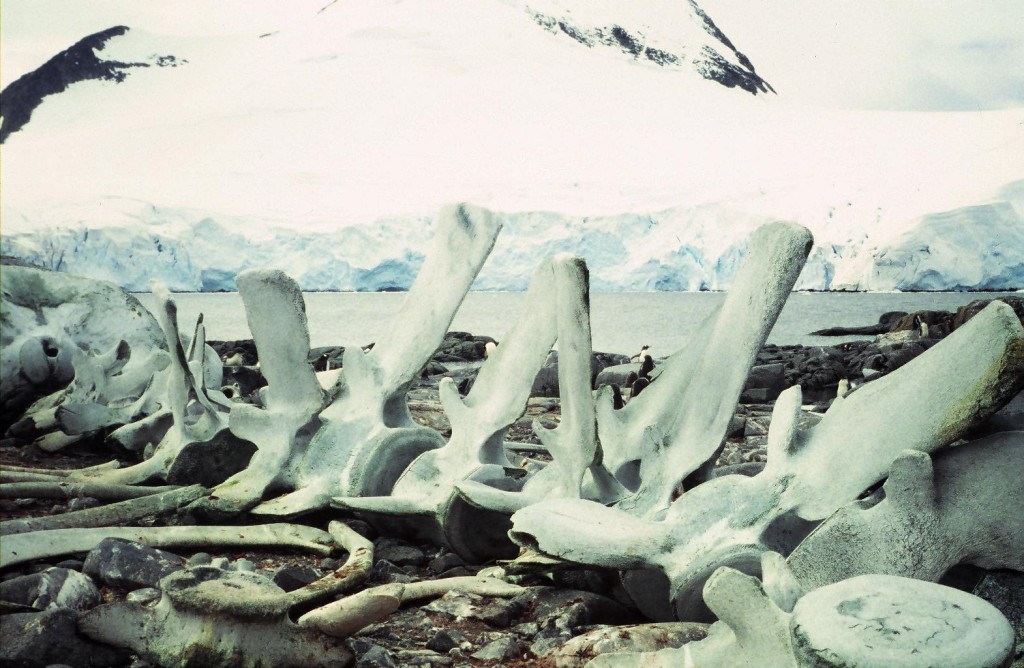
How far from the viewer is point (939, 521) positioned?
5.67ft

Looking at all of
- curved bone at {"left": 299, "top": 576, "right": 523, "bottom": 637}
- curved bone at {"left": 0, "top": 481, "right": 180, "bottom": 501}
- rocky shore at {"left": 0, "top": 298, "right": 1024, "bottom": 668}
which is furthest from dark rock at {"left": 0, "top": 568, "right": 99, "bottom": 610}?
curved bone at {"left": 0, "top": 481, "right": 180, "bottom": 501}

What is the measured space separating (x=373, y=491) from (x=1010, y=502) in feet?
5.71

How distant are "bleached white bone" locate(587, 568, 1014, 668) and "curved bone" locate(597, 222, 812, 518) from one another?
2.39ft

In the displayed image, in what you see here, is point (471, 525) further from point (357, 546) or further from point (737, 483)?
point (737, 483)

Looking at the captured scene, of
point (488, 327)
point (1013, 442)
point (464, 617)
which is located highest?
point (1013, 442)

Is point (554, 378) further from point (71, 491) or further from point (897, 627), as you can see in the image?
point (897, 627)

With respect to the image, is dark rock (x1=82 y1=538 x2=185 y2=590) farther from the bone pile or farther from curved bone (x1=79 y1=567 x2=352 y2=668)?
curved bone (x1=79 y1=567 x2=352 y2=668)

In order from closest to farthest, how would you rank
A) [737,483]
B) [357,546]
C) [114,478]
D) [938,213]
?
[737,483]
[357,546]
[114,478]
[938,213]

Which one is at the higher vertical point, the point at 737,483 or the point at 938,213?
the point at 737,483

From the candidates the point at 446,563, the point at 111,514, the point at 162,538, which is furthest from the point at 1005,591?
the point at 111,514

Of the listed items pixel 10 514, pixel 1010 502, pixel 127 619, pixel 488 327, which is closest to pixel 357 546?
pixel 127 619

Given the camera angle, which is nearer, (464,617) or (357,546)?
(464,617)

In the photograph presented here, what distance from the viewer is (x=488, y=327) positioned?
2605 centimetres

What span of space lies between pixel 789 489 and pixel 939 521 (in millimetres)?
347
